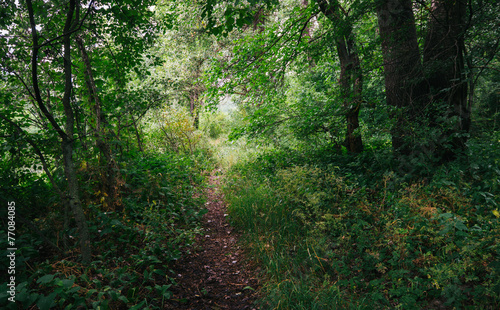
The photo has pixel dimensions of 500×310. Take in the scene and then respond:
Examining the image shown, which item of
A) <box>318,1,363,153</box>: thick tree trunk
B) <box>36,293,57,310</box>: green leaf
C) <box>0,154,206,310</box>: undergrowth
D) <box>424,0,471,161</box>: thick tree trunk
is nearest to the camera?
<box>36,293,57,310</box>: green leaf

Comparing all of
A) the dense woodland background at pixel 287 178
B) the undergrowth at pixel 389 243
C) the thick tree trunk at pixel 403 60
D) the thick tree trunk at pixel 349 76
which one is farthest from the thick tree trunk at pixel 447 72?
the thick tree trunk at pixel 349 76

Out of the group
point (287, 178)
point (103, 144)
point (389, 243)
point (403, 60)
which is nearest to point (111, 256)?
point (103, 144)

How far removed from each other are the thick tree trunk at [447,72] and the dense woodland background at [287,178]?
0.09ft

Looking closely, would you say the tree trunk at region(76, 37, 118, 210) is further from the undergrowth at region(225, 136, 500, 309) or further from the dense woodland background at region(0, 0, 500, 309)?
the undergrowth at region(225, 136, 500, 309)

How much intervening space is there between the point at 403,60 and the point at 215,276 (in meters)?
4.55

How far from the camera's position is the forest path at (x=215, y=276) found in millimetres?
3086

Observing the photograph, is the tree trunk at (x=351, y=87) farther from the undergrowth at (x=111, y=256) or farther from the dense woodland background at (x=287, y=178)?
the undergrowth at (x=111, y=256)

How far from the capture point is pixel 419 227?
295 cm

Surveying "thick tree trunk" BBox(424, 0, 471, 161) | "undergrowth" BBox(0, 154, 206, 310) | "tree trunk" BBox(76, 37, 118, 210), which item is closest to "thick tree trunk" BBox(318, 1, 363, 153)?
"thick tree trunk" BBox(424, 0, 471, 161)

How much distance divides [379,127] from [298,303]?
2.96 m

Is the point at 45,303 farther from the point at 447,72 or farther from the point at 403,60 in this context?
the point at 447,72

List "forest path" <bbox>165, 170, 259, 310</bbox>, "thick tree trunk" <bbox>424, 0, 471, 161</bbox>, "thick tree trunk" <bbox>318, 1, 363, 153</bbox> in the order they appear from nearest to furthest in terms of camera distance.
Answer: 1. "forest path" <bbox>165, 170, 259, 310</bbox>
2. "thick tree trunk" <bbox>424, 0, 471, 161</bbox>
3. "thick tree trunk" <bbox>318, 1, 363, 153</bbox>

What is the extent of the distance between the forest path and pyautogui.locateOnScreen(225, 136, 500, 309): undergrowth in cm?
28

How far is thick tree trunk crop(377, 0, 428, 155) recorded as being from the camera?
13.4ft
